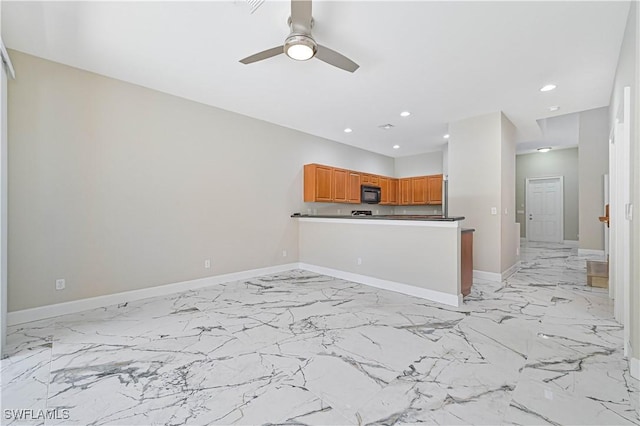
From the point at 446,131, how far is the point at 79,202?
6.16m

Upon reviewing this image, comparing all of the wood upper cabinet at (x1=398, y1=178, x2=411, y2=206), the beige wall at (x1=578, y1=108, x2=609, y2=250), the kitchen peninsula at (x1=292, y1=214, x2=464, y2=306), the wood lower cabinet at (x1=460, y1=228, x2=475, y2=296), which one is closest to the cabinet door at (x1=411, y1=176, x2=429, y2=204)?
the wood upper cabinet at (x1=398, y1=178, x2=411, y2=206)

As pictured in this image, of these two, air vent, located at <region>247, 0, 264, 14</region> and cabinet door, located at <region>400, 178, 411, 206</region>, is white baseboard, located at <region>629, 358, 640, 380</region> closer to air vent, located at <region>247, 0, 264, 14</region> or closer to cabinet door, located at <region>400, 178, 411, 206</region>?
air vent, located at <region>247, 0, 264, 14</region>

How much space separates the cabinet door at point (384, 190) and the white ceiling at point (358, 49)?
336 centimetres

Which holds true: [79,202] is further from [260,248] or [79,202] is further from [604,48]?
[604,48]

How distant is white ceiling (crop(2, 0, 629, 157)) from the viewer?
95.3 inches

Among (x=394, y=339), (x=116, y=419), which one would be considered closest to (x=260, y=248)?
(x=394, y=339)

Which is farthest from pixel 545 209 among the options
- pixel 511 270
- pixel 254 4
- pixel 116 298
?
pixel 116 298

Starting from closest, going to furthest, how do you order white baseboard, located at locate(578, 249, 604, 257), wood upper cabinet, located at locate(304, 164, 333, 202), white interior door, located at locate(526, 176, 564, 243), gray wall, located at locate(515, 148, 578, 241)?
wood upper cabinet, located at locate(304, 164, 333, 202) → white baseboard, located at locate(578, 249, 604, 257) → gray wall, located at locate(515, 148, 578, 241) → white interior door, located at locate(526, 176, 564, 243)

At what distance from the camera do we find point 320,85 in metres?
3.83

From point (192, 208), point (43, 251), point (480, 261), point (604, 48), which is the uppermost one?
point (604, 48)

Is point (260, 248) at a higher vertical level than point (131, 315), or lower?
higher

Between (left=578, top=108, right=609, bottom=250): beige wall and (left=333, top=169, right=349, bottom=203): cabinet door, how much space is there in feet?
17.8

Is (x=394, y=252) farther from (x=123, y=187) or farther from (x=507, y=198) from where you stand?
(x=123, y=187)

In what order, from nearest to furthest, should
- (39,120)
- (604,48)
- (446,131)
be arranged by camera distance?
1. (604,48)
2. (39,120)
3. (446,131)
